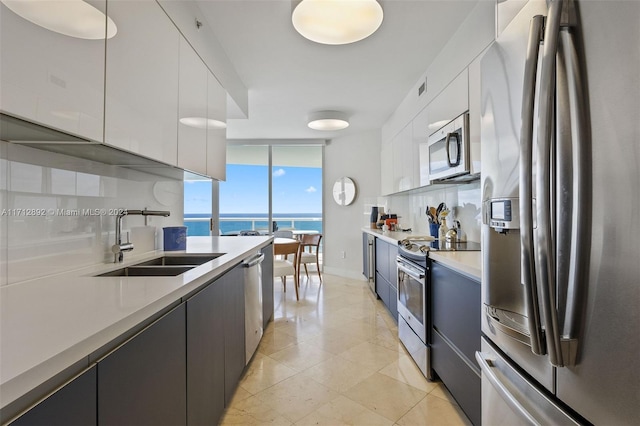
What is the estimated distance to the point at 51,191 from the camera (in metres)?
1.29

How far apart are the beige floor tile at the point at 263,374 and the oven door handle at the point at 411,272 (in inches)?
42.9

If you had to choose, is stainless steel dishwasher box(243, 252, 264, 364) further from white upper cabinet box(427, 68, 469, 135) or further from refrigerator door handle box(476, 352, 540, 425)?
white upper cabinet box(427, 68, 469, 135)

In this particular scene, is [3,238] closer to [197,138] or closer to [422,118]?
[197,138]

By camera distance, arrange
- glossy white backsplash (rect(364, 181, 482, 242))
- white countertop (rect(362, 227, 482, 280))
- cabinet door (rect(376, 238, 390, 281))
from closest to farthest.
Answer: white countertop (rect(362, 227, 482, 280)) < glossy white backsplash (rect(364, 181, 482, 242)) < cabinet door (rect(376, 238, 390, 281))

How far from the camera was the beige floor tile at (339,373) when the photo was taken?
80.4 inches

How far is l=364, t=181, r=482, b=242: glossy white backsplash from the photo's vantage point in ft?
8.39

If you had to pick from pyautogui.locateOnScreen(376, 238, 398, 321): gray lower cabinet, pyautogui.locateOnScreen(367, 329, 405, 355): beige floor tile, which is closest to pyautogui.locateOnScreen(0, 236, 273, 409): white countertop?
pyautogui.locateOnScreen(367, 329, 405, 355): beige floor tile

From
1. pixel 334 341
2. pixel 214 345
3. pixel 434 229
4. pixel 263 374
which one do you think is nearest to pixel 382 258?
pixel 434 229

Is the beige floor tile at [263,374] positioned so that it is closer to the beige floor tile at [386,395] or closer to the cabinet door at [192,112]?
the beige floor tile at [386,395]

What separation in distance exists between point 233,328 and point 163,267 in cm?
52

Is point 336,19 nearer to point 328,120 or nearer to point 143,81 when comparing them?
point 143,81

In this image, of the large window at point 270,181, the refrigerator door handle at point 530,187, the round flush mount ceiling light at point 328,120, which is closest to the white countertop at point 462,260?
the refrigerator door handle at point 530,187

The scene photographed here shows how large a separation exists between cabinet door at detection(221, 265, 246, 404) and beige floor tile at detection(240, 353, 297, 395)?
155 millimetres

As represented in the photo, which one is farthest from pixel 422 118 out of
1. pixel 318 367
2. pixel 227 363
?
pixel 227 363
